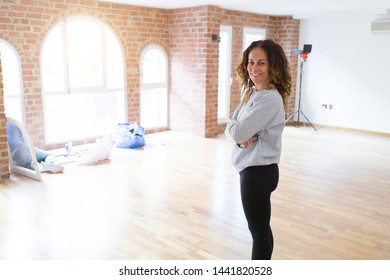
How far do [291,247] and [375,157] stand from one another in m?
3.46

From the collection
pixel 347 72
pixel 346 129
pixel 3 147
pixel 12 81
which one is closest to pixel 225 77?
pixel 347 72

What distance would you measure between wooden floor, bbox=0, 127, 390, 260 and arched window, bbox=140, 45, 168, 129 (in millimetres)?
1734

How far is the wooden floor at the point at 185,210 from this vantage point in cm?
278

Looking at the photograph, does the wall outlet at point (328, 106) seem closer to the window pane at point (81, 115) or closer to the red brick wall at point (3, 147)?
the window pane at point (81, 115)

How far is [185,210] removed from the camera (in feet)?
11.5

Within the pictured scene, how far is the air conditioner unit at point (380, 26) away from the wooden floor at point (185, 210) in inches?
105

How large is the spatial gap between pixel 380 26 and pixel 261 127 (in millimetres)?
6339

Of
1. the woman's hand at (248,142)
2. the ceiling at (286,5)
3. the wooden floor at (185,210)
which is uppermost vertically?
the ceiling at (286,5)

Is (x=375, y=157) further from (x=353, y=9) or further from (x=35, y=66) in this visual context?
(x=35, y=66)

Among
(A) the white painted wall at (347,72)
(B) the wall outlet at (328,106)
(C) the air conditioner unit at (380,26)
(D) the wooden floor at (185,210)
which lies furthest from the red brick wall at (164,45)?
(C) the air conditioner unit at (380,26)

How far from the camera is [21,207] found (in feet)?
11.5

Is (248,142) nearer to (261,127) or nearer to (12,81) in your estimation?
(261,127)

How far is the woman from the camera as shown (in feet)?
5.83

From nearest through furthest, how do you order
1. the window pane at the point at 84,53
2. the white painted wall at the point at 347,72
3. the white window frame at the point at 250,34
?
the window pane at the point at 84,53 < the white painted wall at the point at 347,72 < the white window frame at the point at 250,34
